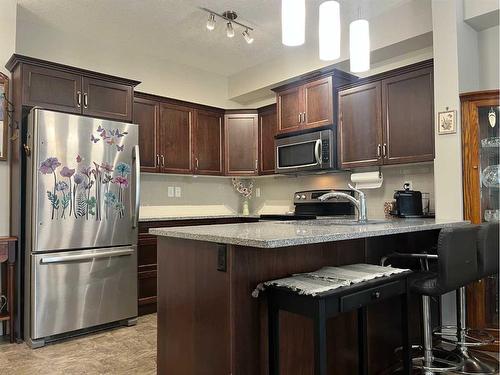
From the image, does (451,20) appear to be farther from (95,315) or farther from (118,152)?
(95,315)

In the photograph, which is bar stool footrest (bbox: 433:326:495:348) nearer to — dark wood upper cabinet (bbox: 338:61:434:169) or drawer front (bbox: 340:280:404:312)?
drawer front (bbox: 340:280:404:312)

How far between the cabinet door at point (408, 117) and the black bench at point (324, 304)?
1.73m

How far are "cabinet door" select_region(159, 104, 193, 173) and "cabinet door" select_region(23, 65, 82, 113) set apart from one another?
1101mm

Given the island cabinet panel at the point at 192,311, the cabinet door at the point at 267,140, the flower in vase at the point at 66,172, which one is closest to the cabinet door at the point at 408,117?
the cabinet door at the point at 267,140

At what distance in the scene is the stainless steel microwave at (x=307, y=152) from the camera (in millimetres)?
3953

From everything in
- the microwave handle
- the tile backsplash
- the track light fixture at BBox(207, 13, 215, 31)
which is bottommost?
the tile backsplash

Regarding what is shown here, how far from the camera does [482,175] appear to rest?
2.92 m

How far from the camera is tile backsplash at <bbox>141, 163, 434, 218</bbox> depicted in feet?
12.2

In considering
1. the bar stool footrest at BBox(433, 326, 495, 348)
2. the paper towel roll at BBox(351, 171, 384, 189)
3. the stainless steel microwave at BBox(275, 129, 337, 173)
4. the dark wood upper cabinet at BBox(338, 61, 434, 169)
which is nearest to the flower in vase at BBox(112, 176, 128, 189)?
the stainless steel microwave at BBox(275, 129, 337, 173)

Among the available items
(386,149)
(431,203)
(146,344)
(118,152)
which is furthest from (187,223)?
(431,203)

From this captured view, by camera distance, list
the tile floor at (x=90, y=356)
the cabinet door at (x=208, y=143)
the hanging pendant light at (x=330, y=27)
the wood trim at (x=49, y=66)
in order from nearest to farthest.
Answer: the hanging pendant light at (x=330, y=27) → the tile floor at (x=90, y=356) → the wood trim at (x=49, y=66) → the cabinet door at (x=208, y=143)

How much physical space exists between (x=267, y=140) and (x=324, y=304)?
3481mm

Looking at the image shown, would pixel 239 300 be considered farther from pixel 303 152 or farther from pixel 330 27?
pixel 303 152

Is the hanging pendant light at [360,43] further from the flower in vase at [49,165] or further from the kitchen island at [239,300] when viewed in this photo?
the flower in vase at [49,165]
